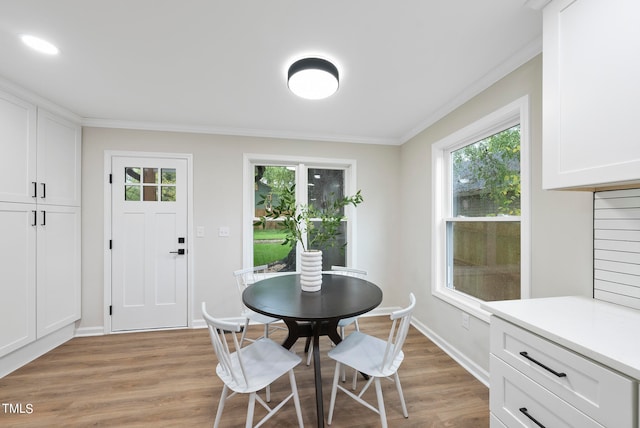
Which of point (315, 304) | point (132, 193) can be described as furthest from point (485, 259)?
point (132, 193)

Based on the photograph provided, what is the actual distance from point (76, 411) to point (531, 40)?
3.85m

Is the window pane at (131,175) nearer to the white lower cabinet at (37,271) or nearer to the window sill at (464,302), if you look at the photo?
the white lower cabinet at (37,271)

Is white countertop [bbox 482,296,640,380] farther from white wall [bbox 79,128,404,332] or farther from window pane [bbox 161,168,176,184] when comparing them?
window pane [bbox 161,168,176,184]

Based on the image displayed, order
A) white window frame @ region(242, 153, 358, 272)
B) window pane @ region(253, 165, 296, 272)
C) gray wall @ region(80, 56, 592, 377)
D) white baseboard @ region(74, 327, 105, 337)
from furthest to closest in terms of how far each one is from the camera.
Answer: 1. window pane @ region(253, 165, 296, 272)
2. white window frame @ region(242, 153, 358, 272)
3. white baseboard @ region(74, 327, 105, 337)
4. gray wall @ region(80, 56, 592, 377)

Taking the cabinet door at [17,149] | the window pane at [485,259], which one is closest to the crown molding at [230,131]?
the cabinet door at [17,149]

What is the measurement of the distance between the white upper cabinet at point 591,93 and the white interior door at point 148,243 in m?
3.27

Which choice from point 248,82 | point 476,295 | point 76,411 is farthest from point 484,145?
point 76,411

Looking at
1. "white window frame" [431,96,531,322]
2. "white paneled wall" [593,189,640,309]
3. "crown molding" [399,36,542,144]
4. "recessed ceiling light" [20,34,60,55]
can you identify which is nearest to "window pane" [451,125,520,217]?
"white window frame" [431,96,531,322]

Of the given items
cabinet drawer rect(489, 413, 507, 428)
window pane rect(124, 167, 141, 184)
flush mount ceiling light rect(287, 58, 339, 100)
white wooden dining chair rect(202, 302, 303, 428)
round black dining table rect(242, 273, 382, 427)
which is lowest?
cabinet drawer rect(489, 413, 507, 428)

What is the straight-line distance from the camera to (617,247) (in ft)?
4.06

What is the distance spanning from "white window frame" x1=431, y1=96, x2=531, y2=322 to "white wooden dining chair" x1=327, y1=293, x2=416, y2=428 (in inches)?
22.8

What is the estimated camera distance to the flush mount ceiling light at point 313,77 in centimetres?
171

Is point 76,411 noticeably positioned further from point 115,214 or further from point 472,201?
point 472,201

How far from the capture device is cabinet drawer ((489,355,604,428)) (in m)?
0.89
